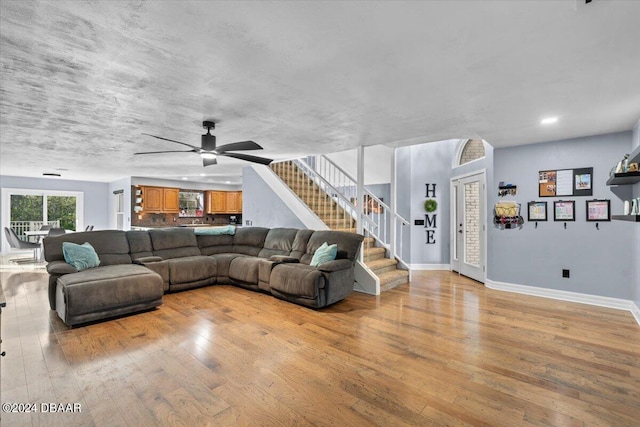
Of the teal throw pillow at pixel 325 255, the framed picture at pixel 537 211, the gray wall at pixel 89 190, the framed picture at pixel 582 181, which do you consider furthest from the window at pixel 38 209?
the framed picture at pixel 582 181

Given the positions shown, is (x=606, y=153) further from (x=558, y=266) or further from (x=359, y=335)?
(x=359, y=335)

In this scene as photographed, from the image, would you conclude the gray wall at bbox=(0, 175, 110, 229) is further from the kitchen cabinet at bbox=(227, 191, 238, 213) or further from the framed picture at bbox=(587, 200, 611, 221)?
the framed picture at bbox=(587, 200, 611, 221)

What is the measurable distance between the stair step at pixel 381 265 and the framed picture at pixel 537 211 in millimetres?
2278

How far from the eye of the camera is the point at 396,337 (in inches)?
122

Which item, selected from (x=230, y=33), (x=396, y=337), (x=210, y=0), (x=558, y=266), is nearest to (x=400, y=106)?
(x=230, y=33)

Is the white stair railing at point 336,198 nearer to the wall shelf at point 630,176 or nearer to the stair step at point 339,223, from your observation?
the stair step at point 339,223

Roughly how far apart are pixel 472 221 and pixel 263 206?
14.3 ft

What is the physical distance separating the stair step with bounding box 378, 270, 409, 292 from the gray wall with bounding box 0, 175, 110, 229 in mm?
10109

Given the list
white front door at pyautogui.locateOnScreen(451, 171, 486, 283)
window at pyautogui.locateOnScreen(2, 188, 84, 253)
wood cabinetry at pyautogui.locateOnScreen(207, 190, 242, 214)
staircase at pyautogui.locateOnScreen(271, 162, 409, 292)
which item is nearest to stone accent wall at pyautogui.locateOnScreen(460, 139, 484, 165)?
white front door at pyautogui.locateOnScreen(451, 171, 486, 283)

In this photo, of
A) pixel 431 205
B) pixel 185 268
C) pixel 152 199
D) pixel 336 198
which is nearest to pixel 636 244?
pixel 431 205

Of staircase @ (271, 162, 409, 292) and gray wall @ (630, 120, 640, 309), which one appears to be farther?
staircase @ (271, 162, 409, 292)

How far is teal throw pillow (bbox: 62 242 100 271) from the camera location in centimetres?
A: 404

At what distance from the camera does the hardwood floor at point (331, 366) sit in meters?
1.95

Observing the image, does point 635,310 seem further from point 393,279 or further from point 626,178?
point 393,279
